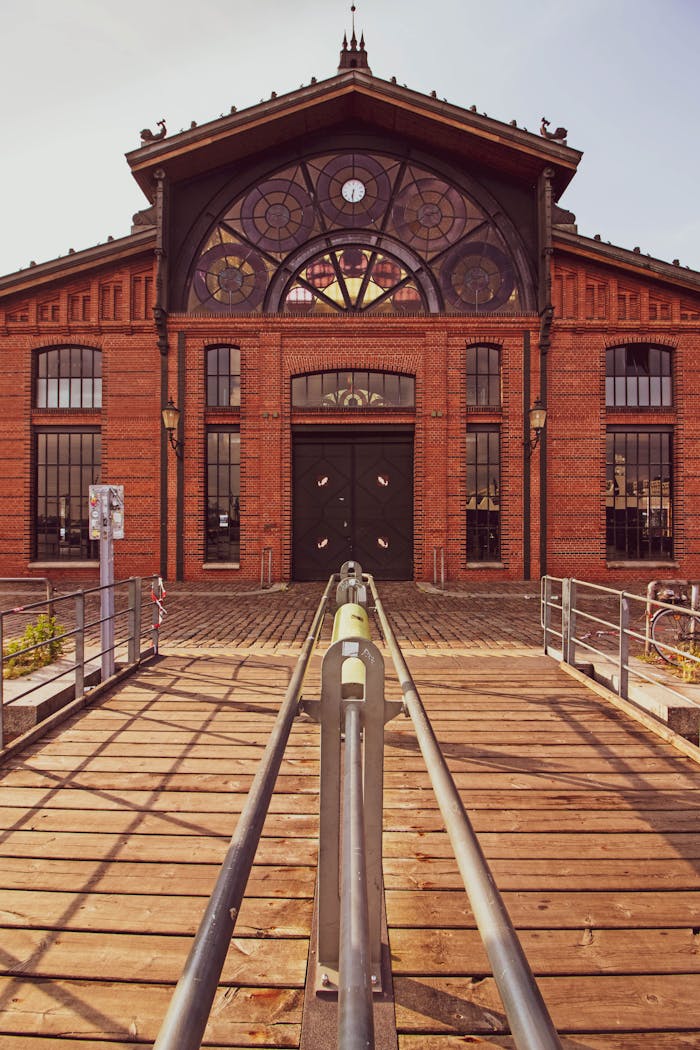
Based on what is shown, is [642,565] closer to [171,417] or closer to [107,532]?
[171,417]

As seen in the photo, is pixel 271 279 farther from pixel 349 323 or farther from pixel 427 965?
pixel 427 965

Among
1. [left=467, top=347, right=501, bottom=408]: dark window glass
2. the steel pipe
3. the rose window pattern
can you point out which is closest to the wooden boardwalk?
the steel pipe

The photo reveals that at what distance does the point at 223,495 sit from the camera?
53.2 feet

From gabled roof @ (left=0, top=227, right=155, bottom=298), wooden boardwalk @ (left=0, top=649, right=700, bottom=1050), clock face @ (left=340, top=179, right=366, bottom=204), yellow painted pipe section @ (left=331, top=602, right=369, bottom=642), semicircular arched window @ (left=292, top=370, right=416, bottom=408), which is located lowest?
wooden boardwalk @ (left=0, top=649, right=700, bottom=1050)

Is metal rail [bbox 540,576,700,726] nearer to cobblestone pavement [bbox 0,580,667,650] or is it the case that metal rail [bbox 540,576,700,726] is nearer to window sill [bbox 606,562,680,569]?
cobblestone pavement [bbox 0,580,667,650]

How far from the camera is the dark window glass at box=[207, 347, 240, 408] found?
16.4 meters

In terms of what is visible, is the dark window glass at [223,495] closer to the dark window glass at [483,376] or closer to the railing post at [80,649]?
the dark window glass at [483,376]

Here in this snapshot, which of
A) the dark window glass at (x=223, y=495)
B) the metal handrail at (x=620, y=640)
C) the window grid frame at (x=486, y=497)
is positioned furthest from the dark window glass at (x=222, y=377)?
the metal handrail at (x=620, y=640)

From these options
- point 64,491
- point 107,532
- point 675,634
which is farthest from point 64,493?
point 675,634

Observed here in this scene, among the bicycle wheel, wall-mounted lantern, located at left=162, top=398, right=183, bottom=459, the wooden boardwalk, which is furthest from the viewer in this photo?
wall-mounted lantern, located at left=162, top=398, right=183, bottom=459

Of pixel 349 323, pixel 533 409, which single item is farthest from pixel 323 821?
pixel 349 323

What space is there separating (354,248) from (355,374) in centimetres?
350

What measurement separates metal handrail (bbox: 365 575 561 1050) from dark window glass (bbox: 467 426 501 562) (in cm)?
1495

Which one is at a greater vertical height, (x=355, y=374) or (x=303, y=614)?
(x=355, y=374)
